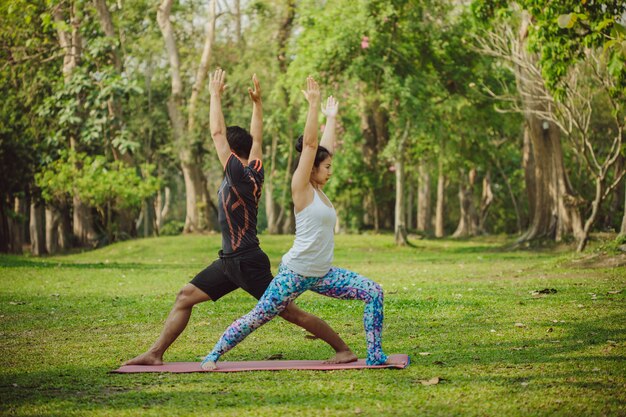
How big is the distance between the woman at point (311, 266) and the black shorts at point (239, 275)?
0.58ft

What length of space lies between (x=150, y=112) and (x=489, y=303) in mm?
33667

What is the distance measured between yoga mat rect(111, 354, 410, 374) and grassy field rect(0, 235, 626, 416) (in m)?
0.13

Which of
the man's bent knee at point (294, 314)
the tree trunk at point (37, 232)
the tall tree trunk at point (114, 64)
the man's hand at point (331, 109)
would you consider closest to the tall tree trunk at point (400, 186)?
the tall tree trunk at point (114, 64)

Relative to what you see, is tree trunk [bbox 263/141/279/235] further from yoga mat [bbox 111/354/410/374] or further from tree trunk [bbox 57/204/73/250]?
yoga mat [bbox 111/354/410/374]

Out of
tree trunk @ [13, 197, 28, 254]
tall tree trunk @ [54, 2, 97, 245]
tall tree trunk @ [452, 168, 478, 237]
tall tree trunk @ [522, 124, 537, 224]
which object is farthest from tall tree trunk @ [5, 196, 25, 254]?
tall tree trunk @ [452, 168, 478, 237]

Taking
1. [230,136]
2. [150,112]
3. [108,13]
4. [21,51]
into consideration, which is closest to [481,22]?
[230,136]

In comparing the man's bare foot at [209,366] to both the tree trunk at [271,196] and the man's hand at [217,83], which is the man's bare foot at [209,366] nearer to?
the man's hand at [217,83]

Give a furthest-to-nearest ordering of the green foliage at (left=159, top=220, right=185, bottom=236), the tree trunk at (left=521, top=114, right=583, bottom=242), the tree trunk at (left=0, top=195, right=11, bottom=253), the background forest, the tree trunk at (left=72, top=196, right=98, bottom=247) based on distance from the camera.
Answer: the green foliage at (left=159, top=220, right=185, bottom=236), the tree trunk at (left=72, top=196, right=98, bottom=247), the tree trunk at (left=0, top=195, right=11, bottom=253), the tree trunk at (left=521, top=114, right=583, bottom=242), the background forest

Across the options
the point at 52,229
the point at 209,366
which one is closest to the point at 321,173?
the point at 209,366

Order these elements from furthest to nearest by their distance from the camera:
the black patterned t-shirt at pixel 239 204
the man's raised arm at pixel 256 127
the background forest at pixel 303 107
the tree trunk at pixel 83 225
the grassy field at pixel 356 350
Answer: the tree trunk at pixel 83 225, the background forest at pixel 303 107, the man's raised arm at pixel 256 127, the black patterned t-shirt at pixel 239 204, the grassy field at pixel 356 350

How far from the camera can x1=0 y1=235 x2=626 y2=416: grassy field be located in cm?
631

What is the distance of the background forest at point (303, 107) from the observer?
25406mm

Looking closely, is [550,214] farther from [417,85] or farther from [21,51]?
[21,51]

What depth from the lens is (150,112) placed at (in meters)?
43.7
